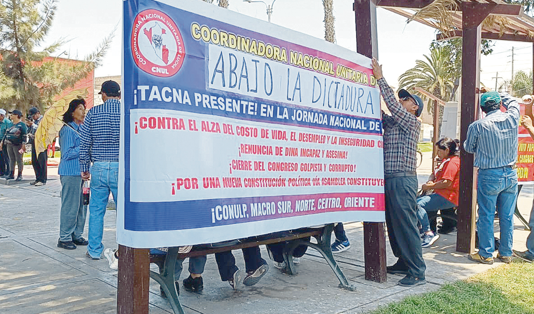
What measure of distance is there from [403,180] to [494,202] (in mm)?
1511

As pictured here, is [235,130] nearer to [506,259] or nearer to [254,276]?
[254,276]

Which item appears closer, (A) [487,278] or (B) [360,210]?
(B) [360,210]

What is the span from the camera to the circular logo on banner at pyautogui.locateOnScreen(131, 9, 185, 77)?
3.04 metres

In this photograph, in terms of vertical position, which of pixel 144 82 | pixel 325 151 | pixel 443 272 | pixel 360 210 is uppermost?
pixel 144 82

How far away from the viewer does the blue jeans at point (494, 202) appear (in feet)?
18.7

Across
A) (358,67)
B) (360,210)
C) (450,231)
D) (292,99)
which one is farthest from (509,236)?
(292,99)

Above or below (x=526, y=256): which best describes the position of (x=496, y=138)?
above

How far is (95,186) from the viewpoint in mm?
5398

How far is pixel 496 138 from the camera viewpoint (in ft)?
18.6

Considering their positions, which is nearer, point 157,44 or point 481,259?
point 157,44

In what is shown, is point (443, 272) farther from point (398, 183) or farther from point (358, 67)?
point (358, 67)

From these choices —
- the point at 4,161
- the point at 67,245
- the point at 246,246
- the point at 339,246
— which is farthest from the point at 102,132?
the point at 4,161

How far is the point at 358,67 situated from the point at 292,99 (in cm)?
105

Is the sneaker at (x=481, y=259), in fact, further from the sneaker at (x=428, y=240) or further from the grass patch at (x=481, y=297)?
the sneaker at (x=428, y=240)
